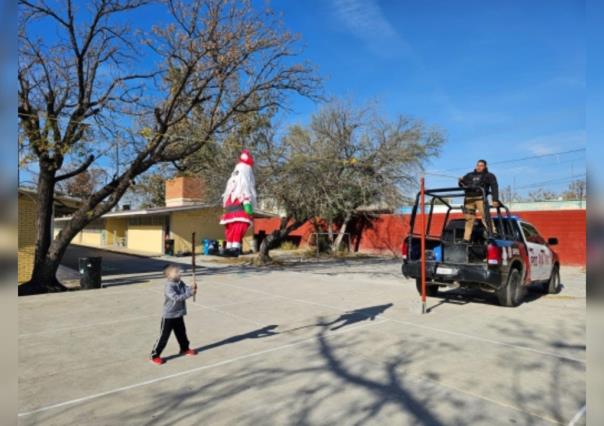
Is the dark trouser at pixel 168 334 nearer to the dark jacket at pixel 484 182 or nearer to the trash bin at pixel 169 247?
the dark jacket at pixel 484 182

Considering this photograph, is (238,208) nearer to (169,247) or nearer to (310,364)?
(310,364)

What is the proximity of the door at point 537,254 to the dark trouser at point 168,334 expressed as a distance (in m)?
7.76

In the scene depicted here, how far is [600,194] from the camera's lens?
1.29 m

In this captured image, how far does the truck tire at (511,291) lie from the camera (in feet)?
29.4

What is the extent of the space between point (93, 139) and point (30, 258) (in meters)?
4.46

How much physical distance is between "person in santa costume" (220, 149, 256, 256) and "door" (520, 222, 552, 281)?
22.5 ft

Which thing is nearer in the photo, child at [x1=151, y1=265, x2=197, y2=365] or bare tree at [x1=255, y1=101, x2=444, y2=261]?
child at [x1=151, y1=265, x2=197, y2=365]

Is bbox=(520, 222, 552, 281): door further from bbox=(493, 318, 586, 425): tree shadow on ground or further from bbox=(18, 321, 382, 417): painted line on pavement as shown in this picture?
bbox=(18, 321, 382, 417): painted line on pavement

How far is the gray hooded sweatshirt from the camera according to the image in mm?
5941

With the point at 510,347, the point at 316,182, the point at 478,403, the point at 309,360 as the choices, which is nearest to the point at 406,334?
the point at 510,347

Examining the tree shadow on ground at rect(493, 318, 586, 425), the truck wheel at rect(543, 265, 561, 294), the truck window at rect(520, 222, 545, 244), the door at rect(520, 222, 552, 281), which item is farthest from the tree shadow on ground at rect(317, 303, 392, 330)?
the truck wheel at rect(543, 265, 561, 294)

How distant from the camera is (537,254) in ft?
33.8

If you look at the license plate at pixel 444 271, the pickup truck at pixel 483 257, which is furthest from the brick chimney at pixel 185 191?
the license plate at pixel 444 271

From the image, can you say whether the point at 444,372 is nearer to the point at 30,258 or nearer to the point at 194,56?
Result: the point at 194,56
